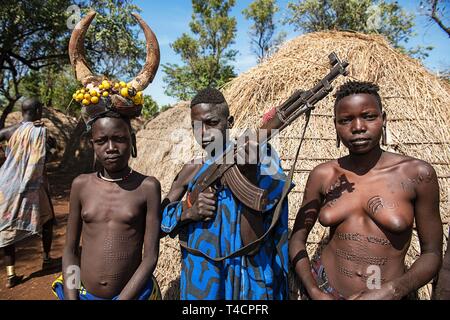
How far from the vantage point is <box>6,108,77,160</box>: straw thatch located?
15.1m

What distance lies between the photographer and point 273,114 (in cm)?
207

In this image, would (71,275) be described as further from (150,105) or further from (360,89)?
(150,105)

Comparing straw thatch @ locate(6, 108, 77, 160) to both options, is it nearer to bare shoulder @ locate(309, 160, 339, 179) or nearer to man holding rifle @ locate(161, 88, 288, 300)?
man holding rifle @ locate(161, 88, 288, 300)

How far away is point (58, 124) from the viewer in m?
15.5

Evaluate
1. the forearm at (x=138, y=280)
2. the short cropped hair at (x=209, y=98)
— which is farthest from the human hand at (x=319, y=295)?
the short cropped hair at (x=209, y=98)

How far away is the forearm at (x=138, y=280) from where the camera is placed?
2213 millimetres

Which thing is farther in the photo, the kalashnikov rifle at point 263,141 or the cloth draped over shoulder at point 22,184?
the cloth draped over shoulder at point 22,184

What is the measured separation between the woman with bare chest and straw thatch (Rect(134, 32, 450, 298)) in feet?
4.73

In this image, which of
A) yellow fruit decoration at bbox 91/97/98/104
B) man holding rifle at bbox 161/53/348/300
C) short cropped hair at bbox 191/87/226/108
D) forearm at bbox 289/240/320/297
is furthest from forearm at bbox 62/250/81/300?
forearm at bbox 289/240/320/297

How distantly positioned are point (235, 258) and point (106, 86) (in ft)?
4.99

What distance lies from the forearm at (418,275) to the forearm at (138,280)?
5.10 ft

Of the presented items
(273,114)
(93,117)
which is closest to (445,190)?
(273,114)

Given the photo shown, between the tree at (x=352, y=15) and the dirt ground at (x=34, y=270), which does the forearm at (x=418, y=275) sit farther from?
the tree at (x=352, y=15)
